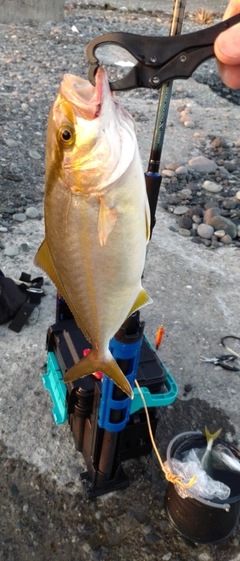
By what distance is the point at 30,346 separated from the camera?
361 centimetres

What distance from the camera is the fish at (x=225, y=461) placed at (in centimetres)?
247

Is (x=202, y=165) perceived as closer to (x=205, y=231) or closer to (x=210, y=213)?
(x=210, y=213)

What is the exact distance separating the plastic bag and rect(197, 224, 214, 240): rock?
3059 mm

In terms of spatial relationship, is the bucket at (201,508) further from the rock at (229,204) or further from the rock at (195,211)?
the rock at (229,204)

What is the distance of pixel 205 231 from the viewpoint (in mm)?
5172

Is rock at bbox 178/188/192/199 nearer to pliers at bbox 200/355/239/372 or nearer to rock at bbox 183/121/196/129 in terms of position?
rock at bbox 183/121/196/129

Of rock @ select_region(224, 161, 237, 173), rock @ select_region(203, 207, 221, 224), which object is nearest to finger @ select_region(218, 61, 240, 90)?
rock @ select_region(203, 207, 221, 224)

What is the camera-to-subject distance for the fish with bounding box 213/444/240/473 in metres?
2.47

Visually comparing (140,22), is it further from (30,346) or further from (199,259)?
(30,346)

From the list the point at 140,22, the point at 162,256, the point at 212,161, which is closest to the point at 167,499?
the point at 162,256

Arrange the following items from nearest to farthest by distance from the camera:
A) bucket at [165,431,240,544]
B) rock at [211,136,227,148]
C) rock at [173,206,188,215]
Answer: bucket at [165,431,240,544]
rock at [173,206,188,215]
rock at [211,136,227,148]

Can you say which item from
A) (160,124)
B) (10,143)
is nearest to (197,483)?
(160,124)

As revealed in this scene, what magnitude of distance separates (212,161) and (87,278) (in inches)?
224

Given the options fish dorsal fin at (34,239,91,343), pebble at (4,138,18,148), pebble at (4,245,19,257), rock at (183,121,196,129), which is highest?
fish dorsal fin at (34,239,91,343)
